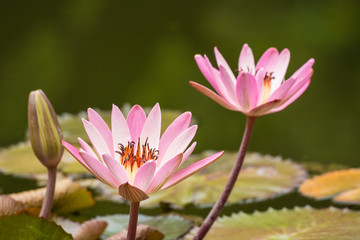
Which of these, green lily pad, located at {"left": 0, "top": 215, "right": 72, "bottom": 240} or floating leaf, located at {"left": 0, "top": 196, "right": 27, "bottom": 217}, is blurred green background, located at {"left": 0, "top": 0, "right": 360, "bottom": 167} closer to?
floating leaf, located at {"left": 0, "top": 196, "right": 27, "bottom": 217}

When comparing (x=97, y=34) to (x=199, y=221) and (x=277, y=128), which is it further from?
(x=199, y=221)

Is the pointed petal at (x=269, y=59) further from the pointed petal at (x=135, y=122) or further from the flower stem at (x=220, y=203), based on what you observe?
the pointed petal at (x=135, y=122)

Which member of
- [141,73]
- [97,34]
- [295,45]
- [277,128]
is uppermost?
[97,34]

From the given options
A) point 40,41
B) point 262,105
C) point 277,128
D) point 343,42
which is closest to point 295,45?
point 343,42

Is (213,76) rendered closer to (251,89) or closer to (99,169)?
(251,89)

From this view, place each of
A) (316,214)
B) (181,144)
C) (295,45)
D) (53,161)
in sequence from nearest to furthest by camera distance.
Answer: (181,144)
(53,161)
(316,214)
(295,45)

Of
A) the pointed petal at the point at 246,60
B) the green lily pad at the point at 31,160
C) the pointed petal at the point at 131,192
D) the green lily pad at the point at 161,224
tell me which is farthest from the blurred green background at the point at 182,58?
the pointed petal at the point at 131,192

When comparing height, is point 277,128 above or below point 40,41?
below
